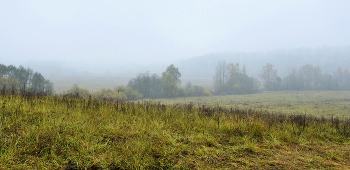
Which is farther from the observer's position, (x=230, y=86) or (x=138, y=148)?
(x=230, y=86)

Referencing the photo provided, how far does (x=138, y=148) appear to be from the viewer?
14.6 ft

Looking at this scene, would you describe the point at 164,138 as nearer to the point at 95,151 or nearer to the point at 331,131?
the point at 95,151

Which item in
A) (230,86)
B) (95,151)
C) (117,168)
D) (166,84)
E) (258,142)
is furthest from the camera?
(230,86)

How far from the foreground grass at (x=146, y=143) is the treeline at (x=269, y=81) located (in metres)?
84.8

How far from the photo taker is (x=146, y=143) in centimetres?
475

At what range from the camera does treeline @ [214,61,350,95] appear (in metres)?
94.0

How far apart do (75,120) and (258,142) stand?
17.8 feet

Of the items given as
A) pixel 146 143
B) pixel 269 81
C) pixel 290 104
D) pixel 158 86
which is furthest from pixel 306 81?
pixel 146 143

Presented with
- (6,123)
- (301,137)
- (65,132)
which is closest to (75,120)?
(65,132)

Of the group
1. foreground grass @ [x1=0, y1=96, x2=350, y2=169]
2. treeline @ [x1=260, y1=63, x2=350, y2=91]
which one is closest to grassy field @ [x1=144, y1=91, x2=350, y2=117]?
foreground grass @ [x1=0, y1=96, x2=350, y2=169]

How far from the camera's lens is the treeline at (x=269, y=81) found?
308 feet

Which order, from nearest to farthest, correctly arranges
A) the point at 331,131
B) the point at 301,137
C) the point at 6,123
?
the point at 6,123
the point at 301,137
the point at 331,131

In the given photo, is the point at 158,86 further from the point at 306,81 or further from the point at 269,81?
the point at 306,81

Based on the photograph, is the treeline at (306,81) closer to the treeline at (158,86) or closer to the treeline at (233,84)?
the treeline at (233,84)
